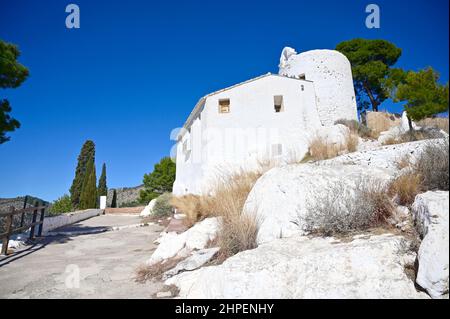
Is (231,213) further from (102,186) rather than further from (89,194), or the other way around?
(102,186)

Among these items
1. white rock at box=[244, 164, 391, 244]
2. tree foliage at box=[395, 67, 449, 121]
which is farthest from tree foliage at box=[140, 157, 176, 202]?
white rock at box=[244, 164, 391, 244]

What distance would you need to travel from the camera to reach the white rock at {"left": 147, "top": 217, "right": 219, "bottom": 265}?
4.99 meters

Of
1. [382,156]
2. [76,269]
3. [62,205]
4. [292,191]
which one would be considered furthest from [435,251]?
[62,205]

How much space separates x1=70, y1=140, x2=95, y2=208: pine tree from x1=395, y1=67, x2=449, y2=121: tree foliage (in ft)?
85.8

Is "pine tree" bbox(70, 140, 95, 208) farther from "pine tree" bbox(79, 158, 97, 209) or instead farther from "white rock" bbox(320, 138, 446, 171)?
"white rock" bbox(320, 138, 446, 171)

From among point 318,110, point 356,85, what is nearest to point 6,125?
point 318,110

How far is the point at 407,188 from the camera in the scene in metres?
3.41

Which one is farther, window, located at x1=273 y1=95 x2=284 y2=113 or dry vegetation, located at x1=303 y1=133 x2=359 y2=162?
window, located at x1=273 y1=95 x2=284 y2=113

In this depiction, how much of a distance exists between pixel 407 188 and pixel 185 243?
156 inches

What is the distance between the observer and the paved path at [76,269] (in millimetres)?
3695

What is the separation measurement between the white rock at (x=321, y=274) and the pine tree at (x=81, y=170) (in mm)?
25815

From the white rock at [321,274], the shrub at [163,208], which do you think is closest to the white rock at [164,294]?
the white rock at [321,274]

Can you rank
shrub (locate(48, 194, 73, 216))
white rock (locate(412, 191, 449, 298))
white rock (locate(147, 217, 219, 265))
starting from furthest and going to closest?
shrub (locate(48, 194, 73, 216)) → white rock (locate(147, 217, 219, 265)) → white rock (locate(412, 191, 449, 298))
